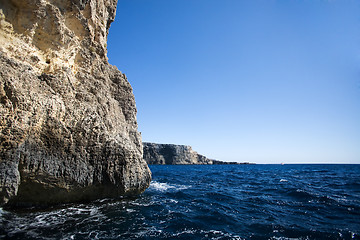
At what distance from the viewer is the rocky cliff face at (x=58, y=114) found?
7.54 meters

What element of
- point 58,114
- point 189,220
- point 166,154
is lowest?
point 189,220

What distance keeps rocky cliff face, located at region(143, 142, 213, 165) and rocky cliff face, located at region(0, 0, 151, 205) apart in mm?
94048

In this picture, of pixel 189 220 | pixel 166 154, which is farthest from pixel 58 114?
pixel 166 154

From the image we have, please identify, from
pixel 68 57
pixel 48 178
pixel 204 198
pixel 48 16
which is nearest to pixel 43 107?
pixel 48 178

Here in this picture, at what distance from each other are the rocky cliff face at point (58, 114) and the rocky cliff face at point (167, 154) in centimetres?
9405

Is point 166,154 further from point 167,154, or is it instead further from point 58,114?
point 58,114

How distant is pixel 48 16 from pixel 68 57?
2.38m

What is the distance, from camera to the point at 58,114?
8898mm

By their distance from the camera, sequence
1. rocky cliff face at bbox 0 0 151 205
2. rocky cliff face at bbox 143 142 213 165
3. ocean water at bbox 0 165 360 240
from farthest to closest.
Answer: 1. rocky cliff face at bbox 143 142 213 165
2. rocky cliff face at bbox 0 0 151 205
3. ocean water at bbox 0 165 360 240

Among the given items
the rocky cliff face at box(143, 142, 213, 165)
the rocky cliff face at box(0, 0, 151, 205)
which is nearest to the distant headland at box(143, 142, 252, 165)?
the rocky cliff face at box(143, 142, 213, 165)

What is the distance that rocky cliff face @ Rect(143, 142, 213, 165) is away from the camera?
10475 cm

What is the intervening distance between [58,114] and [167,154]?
102 m

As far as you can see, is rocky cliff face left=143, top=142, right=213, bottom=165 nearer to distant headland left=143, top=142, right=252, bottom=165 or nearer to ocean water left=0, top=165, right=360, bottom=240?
distant headland left=143, top=142, right=252, bottom=165

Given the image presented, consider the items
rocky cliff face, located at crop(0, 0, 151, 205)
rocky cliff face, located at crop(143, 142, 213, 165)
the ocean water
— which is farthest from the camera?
rocky cliff face, located at crop(143, 142, 213, 165)
